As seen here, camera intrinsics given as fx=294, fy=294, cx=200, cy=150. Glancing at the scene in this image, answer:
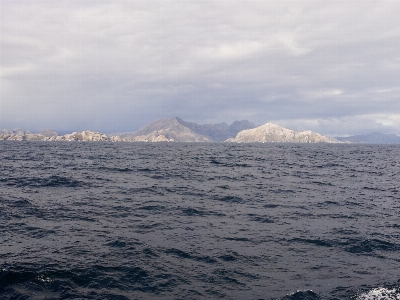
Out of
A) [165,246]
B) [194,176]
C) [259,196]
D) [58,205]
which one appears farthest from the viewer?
[194,176]

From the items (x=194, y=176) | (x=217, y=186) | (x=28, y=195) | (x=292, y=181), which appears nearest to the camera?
(x=28, y=195)

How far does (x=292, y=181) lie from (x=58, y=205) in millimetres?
32612

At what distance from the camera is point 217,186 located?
39469 mm

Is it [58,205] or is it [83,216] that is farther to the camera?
[58,205]

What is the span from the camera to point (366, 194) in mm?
35750

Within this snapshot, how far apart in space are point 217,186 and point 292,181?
13.0 meters

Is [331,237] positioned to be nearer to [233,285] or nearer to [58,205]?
[233,285]

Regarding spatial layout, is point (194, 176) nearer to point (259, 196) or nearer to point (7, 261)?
point (259, 196)

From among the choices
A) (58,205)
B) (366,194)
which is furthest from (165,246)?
(366,194)

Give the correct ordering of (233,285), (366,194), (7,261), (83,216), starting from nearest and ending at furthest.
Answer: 1. (233,285)
2. (7,261)
3. (83,216)
4. (366,194)

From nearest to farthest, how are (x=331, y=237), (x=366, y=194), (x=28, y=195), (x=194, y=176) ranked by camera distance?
(x=331, y=237) → (x=28, y=195) → (x=366, y=194) → (x=194, y=176)

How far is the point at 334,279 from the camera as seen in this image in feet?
46.5

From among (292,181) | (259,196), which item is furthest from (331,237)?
(292,181)

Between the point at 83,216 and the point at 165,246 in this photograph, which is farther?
the point at 83,216
